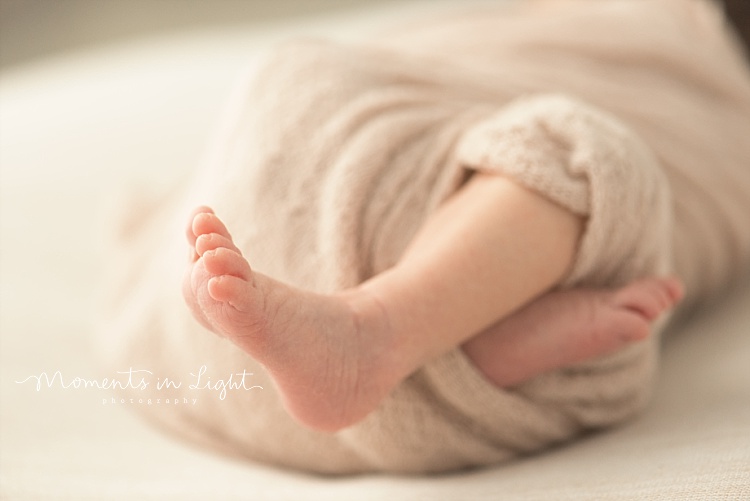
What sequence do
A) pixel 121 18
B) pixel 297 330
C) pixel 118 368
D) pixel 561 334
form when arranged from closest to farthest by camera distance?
pixel 297 330, pixel 561 334, pixel 118 368, pixel 121 18

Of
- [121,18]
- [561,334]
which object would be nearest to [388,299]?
[561,334]

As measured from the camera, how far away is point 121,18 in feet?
8.16

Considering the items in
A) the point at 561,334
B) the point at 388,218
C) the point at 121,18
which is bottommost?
the point at 561,334

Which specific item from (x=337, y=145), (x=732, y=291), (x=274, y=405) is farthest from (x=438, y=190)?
(x=732, y=291)

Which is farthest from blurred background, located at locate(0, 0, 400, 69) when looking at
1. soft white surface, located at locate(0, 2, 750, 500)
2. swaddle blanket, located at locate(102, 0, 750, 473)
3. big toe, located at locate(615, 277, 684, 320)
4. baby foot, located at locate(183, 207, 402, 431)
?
baby foot, located at locate(183, 207, 402, 431)

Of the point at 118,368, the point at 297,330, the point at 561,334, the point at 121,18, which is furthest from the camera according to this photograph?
the point at 121,18

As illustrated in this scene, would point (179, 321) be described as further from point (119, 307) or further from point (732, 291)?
point (732, 291)

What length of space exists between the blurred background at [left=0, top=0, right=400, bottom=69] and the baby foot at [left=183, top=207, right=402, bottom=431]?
1.98m

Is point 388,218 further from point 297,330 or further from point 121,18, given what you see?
point 121,18

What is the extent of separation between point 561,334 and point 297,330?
10.2 inches

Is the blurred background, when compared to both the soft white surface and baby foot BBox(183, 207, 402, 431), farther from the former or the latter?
baby foot BBox(183, 207, 402, 431)

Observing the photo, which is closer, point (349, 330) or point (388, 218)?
point (349, 330)

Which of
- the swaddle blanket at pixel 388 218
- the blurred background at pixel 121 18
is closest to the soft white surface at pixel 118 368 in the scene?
Answer: the swaddle blanket at pixel 388 218

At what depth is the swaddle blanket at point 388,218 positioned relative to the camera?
27.4 inches
